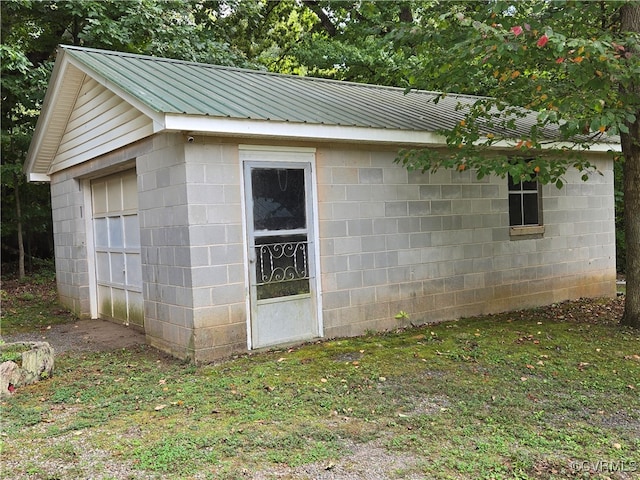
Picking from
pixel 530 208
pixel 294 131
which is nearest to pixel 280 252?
pixel 294 131

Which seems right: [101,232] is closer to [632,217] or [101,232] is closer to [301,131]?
[301,131]

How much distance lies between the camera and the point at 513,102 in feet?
20.9

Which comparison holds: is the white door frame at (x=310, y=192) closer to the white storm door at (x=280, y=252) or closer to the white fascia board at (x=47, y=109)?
the white storm door at (x=280, y=252)

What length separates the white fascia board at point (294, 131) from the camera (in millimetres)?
5336

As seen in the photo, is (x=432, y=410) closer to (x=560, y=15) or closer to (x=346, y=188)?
(x=346, y=188)

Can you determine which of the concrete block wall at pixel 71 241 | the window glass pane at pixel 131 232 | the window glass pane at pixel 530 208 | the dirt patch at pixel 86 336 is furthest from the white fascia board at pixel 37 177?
the window glass pane at pixel 530 208

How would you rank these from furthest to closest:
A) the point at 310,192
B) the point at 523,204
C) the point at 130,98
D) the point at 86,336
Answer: the point at 523,204 → the point at 86,336 → the point at 310,192 → the point at 130,98

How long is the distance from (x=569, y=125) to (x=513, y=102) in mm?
1200

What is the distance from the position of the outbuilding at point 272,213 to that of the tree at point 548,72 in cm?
93

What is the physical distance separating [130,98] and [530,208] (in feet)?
20.7

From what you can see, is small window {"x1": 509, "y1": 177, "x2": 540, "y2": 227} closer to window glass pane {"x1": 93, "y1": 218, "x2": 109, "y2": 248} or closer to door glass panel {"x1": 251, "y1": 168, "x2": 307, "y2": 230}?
door glass panel {"x1": 251, "y1": 168, "x2": 307, "y2": 230}

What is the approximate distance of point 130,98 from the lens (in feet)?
19.2

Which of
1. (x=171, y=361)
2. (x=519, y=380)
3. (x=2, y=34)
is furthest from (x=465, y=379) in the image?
(x=2, y=34)
